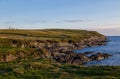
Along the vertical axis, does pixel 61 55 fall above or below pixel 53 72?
below

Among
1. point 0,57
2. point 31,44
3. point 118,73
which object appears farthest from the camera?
point 31,44

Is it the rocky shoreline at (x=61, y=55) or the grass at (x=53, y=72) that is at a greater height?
the grass at (x=53, y=72)

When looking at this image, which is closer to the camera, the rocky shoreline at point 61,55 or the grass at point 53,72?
the grass at point 53,72

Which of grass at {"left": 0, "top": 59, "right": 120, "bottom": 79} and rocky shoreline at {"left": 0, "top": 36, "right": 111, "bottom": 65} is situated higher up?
grass at {"left": 0, "top": 59, "right": 120, "bottom": 79}

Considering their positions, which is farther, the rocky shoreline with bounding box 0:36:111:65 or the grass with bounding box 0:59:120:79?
the rocky shoreline with bounding box 0:36:111:65

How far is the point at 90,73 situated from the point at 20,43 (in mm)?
80929

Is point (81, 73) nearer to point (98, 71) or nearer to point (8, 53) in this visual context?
point (98, 71)

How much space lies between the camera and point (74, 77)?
4131 cm

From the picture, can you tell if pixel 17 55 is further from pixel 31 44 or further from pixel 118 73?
pixel 31 44

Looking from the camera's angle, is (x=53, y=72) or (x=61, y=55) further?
(x=61, y=55)

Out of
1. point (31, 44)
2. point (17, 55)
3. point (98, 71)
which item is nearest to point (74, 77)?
point (98, 71)

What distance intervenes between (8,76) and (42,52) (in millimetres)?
45999

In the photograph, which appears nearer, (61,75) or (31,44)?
(61,75)

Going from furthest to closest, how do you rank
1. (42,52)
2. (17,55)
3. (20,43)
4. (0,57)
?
1. (20,43)
2. (42,52)
3. (17,55)
4. (0,57)
